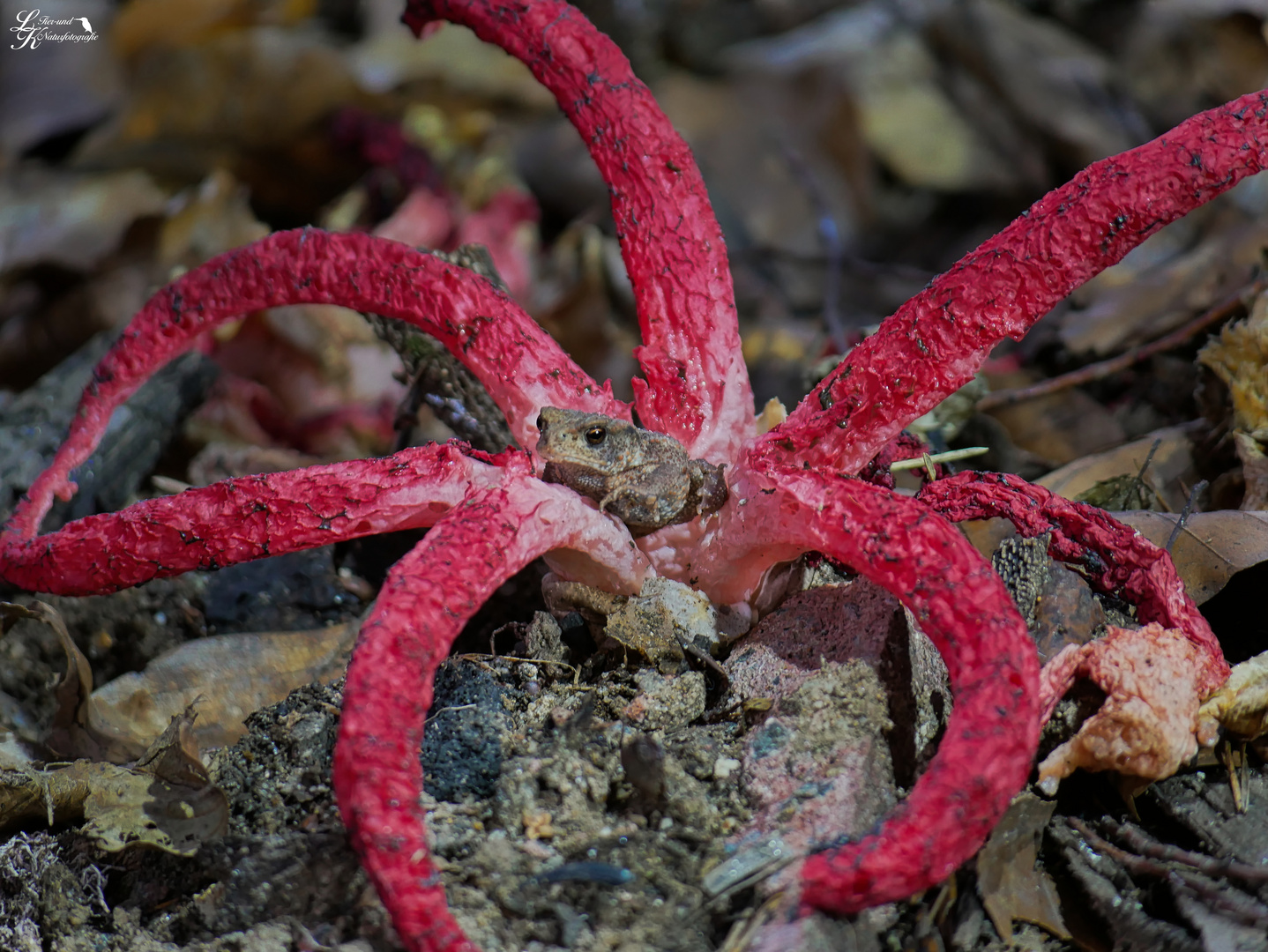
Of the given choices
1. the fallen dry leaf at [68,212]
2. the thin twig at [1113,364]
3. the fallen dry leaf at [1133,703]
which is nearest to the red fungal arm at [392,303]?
the fallen dry leaf at [1133,703]

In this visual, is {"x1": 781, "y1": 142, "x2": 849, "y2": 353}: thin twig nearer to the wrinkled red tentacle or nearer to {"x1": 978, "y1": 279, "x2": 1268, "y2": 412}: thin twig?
{"x1": 978, "y1": 279, "x2": 1268, "y2": 412}: thin twig

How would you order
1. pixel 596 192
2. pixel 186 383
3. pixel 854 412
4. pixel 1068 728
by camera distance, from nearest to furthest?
pixel 1068 728
pixel 854 412
pixel 186 383
pixel 596 192

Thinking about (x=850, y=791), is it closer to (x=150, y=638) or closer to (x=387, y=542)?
(x=387, y=542)

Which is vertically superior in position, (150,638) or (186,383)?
(186,383)

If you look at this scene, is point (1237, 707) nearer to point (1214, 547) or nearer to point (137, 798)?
point (1214, 547)

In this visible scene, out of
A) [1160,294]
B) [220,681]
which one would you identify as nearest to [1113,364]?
[1160,294]

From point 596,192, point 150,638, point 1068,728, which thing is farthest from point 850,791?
point 596,192
